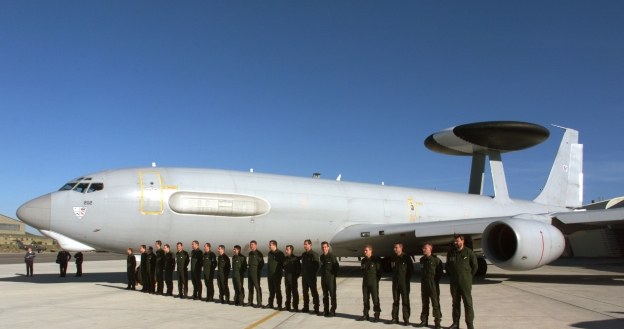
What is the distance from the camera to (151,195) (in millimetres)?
15820

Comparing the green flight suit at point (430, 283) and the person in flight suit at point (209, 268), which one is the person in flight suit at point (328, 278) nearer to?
the green flight suit at point (430, 283)

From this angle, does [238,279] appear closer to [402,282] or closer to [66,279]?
[402,282]

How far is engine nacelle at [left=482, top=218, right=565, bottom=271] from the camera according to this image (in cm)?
1565

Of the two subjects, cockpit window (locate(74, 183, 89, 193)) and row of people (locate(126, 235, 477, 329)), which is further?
cockpit window (locate(74, 183, 89, 193))

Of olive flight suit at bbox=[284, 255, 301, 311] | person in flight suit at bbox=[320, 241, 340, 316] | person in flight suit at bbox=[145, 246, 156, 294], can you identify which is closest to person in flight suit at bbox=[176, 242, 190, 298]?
person in flight suit at bbox=[145, 246, 156, 294]

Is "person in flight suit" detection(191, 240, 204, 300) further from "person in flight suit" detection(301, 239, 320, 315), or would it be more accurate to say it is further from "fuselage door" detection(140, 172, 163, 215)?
"person in flight suit" detection(301, 239, 320, 315)

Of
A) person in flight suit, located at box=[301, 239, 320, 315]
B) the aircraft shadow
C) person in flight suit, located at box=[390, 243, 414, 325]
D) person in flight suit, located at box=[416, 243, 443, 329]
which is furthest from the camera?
the aircraft shadow

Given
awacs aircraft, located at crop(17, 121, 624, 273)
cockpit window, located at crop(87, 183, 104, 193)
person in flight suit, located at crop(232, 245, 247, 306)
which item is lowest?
person in flight suit, located at crop(232, 245, 247, 306)

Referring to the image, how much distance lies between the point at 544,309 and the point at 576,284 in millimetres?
7841

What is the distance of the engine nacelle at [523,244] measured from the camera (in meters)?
15.6

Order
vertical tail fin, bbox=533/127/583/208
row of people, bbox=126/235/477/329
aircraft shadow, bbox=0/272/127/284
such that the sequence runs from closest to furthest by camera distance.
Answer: row of people, bbox=126/235/477/329
aircraft shadow, bbox=0/272/127/284
vertical tail fin, bbox=533/127/583/208

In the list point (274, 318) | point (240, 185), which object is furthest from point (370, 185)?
point (274, 318)

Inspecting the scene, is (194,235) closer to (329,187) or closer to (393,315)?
(329,187)

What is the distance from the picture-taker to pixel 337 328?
9.00m
